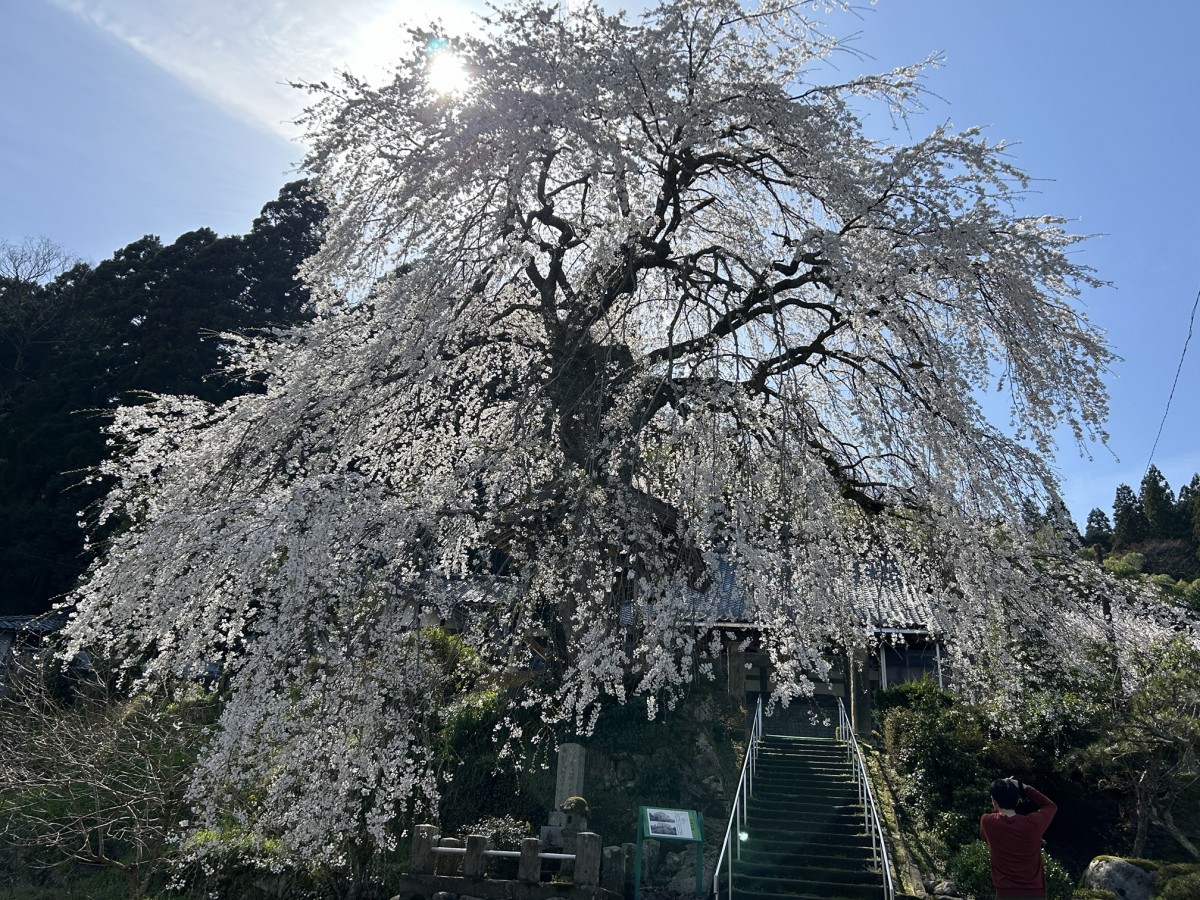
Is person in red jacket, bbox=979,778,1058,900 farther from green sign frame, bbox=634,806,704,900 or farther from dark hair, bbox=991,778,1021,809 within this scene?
green sign frame, bbox=634,806,704,900

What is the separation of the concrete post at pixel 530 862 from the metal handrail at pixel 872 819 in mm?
3090

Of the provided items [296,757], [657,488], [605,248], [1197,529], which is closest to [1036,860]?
[657,488]

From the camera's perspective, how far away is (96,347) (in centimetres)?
2252

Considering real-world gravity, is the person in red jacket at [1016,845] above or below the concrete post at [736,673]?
below

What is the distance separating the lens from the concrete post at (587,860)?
6.80 m

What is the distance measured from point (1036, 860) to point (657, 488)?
3.95 meters

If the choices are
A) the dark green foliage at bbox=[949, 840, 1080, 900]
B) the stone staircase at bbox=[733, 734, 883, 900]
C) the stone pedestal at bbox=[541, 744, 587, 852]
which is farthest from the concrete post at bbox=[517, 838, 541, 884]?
the dark green foliage at bbox=[949, 840, 1080, 900]

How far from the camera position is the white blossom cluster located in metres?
5.61

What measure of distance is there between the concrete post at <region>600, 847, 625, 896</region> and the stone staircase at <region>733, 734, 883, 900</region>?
1.50 metres

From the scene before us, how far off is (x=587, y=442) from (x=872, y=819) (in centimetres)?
603

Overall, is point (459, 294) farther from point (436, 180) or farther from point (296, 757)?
point (296, 757)

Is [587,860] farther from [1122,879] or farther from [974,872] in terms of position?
[1122,879]

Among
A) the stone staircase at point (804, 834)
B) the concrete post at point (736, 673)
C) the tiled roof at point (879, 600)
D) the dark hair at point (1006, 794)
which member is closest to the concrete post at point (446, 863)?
the stone staircase at point (804, 834)

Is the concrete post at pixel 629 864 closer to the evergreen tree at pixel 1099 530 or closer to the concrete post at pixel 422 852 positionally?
the concrete post at pixel 422 852
